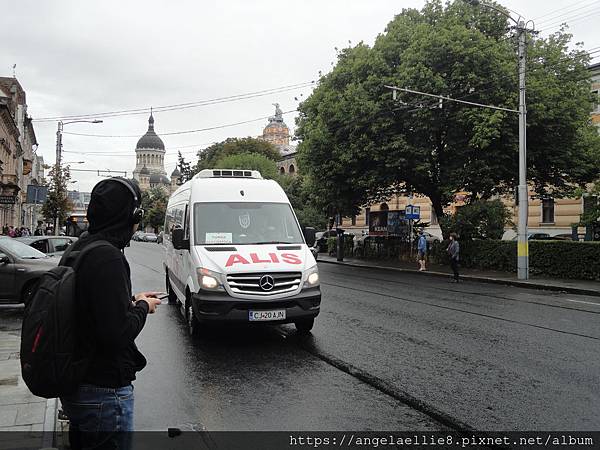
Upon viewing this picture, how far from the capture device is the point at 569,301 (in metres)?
14.5

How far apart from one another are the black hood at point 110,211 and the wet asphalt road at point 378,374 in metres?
2.73

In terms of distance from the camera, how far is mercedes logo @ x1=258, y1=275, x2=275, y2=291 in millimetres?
7430

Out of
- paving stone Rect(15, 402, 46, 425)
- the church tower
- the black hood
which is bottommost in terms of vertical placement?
paving stone Rect(15, 402, 46, 425)

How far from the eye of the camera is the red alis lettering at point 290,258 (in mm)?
7824

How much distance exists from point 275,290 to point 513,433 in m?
3.80

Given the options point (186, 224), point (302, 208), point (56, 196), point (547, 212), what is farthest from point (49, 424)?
point (302, 208)

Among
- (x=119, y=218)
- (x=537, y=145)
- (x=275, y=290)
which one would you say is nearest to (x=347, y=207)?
(x=537, y=145)

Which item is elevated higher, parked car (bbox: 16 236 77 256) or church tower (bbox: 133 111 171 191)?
church tower (bbox: 133 111 171 191)

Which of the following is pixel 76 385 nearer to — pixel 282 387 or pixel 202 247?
pixel 282 387

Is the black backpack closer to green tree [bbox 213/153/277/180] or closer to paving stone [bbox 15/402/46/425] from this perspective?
paving stone [bbox 15/402/46/425]

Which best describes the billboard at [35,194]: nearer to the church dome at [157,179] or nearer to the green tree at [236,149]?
the green tree at [236,149]

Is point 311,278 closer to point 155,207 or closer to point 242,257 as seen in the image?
point 242,257

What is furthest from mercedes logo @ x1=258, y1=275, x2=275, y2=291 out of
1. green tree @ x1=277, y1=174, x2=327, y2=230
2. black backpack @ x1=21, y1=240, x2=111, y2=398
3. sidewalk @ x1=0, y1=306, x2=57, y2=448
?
green tree @ x1=277, y1=174, x2=327, y2=230

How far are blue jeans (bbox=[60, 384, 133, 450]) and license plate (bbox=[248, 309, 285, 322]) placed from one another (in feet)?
16.3
